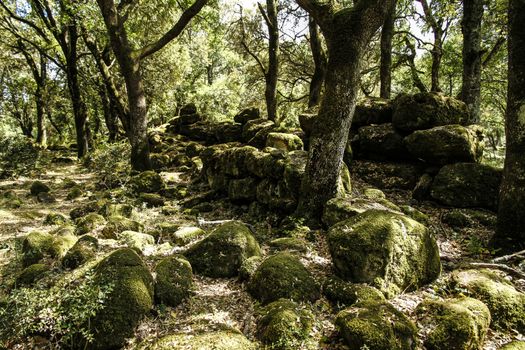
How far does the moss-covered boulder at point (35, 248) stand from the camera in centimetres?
527

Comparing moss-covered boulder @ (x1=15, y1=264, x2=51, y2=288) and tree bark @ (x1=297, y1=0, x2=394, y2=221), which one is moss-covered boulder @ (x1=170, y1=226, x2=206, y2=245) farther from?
tree bark @ (x1=297, y1=0, x2=394, y2=221)

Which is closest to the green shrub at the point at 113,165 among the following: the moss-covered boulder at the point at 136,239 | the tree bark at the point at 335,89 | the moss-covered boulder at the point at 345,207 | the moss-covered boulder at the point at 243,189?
the moss-covered boulder at the point at 243,189

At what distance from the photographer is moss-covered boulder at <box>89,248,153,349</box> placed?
140 inches

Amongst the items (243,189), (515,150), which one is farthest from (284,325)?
(243,189)

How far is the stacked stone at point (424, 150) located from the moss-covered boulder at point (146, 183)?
5326 mm

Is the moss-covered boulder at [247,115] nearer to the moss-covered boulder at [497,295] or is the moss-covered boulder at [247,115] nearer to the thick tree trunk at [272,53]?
the thick tree trunk at [272,53]

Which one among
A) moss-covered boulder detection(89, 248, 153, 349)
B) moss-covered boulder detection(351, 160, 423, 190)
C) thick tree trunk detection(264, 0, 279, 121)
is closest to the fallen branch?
moss-covered boulder detection(351, 160, 423, 190)

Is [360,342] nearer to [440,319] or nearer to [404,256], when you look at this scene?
[440,319]

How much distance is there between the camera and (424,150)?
7.88 m

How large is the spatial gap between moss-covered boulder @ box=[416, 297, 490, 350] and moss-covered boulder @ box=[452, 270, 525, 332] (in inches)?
8.2

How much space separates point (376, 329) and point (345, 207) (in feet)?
9.78

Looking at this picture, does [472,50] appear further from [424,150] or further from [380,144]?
[424,150]

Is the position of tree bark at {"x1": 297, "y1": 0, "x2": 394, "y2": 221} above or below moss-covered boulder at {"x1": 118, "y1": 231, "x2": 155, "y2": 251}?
above

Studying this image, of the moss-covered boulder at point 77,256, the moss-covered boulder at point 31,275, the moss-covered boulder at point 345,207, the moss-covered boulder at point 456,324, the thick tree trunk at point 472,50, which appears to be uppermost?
the thick tree trunk at point 472,50
